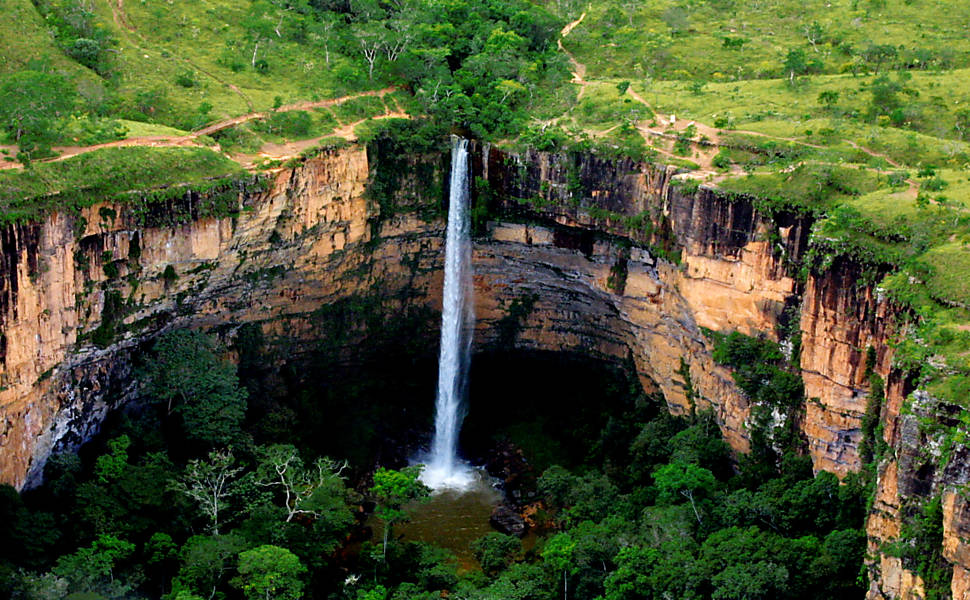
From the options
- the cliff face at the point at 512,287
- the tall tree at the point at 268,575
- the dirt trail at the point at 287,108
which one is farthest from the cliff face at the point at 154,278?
the tall tree at the point at 268,575

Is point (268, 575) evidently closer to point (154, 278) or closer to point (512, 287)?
point (154, 278)

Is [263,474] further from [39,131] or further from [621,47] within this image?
[621,47]

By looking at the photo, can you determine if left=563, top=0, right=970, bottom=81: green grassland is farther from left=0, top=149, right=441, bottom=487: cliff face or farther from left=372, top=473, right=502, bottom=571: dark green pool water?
left=372, top=473, right=502, bottom=571: dark green pool water

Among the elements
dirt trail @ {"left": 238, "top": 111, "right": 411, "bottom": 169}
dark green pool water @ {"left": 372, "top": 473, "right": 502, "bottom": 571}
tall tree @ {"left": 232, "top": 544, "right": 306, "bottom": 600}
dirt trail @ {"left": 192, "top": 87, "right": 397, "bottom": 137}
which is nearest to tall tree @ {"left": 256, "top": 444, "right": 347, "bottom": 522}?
tall tree @ {"left": 232, "top": 544, "right": 306, "bottom": 600}

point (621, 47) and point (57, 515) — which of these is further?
point (621, 47)

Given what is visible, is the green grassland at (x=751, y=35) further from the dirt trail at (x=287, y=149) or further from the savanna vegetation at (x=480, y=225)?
the dirt trail at (x=287, y=149)

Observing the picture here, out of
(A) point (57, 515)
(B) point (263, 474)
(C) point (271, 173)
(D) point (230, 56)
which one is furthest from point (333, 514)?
(D) point (230, 56)
